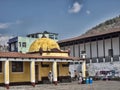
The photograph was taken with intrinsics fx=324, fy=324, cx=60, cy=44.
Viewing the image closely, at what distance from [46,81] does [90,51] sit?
693 inches

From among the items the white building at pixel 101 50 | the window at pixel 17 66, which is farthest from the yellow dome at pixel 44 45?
the white building at pixel 101 50

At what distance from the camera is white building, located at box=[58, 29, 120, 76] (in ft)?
154

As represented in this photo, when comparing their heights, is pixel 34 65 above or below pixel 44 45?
below

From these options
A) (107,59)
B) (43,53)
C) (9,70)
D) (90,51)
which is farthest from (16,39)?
(9,70)

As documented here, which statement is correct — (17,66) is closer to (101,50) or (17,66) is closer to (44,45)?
(44,45)

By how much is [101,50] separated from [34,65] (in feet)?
66.5

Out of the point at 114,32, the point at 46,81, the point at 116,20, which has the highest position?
the point at 116,20

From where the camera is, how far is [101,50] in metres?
51.6

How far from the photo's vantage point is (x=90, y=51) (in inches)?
2114

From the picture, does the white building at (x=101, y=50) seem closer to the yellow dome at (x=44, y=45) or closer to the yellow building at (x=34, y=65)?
the yellow building at (x=34, y=65)

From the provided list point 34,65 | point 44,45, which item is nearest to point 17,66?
point 34,65

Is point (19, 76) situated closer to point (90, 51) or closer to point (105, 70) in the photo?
point (105, 70)

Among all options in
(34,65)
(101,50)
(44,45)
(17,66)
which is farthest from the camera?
(101,50)

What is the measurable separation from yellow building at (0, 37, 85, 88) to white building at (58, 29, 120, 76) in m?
8.94
